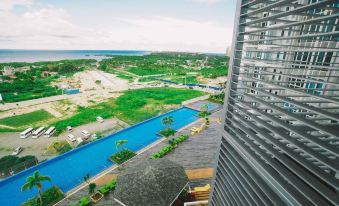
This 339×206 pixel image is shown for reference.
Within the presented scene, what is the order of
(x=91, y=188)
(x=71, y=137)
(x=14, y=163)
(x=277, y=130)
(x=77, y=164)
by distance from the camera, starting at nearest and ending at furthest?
(x=277, y=130), (x=91, y=188), (x=77, y=164), (x=14, y=163), (x=71, y=137)

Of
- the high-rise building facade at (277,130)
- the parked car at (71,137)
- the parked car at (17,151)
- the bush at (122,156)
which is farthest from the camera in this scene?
the parked car at (71,137)

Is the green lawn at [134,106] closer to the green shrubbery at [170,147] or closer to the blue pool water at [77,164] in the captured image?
the blue pool water at [77,164]

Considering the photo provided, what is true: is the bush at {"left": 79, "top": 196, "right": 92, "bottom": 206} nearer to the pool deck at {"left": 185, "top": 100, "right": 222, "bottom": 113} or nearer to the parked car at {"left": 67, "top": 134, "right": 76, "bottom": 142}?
the parked car at {"left": 67, "top": 134, "right": 76, "bottom": 142}

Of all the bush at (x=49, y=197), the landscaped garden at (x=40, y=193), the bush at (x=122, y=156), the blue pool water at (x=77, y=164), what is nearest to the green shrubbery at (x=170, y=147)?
the bush at (x=122, y=156)

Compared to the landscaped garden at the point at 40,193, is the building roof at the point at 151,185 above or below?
above

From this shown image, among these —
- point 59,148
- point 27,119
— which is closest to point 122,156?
point 59,148

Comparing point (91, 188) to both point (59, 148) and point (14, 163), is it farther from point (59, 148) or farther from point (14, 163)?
point (14, 163)

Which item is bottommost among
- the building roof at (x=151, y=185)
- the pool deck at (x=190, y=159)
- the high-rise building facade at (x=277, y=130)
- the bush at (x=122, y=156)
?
the bush at (x=122, y=156)
